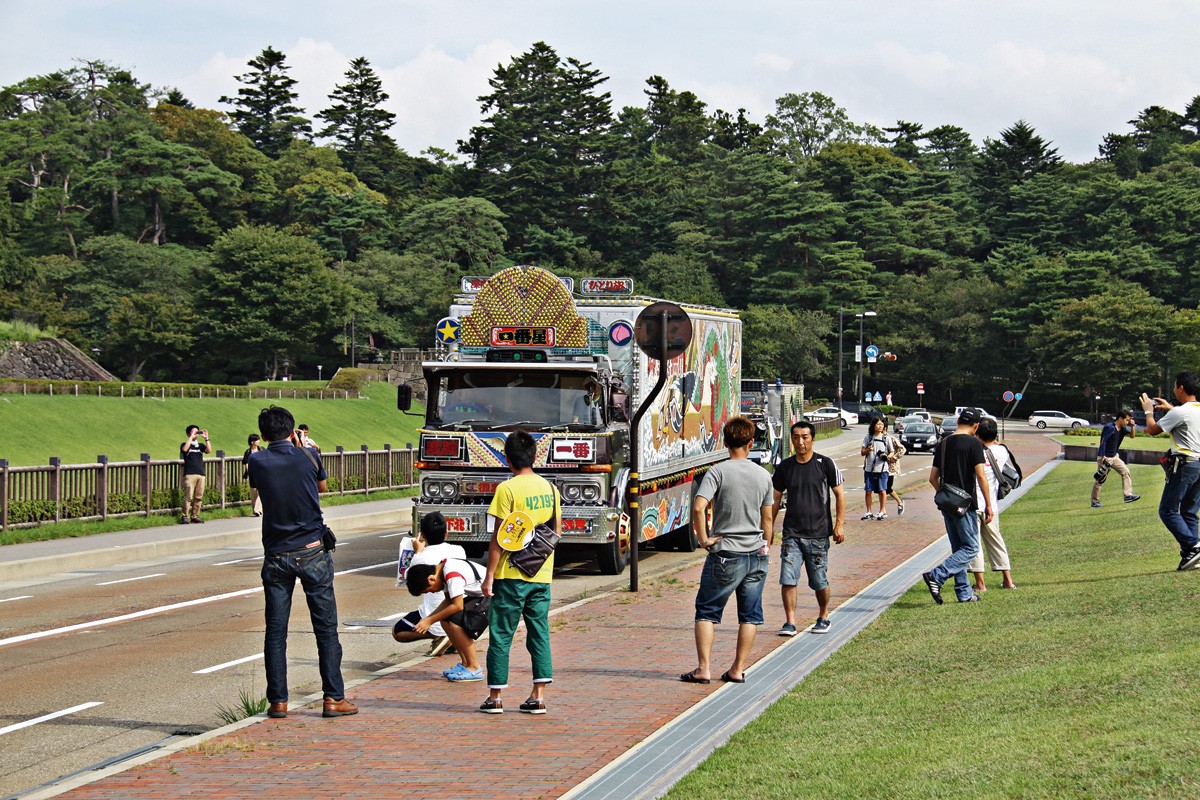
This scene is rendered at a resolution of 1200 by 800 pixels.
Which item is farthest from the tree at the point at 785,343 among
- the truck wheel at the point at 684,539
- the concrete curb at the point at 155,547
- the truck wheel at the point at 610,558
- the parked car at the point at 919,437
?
the truck wheel at the point at 610,558

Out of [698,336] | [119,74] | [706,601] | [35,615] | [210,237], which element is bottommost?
[35,615]

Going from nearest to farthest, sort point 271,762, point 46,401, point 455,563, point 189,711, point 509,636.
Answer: point 271,762
point 509,636
point 189,711
point 455,563
point 46,401

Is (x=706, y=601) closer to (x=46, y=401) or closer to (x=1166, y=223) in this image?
(x=46, y=401)

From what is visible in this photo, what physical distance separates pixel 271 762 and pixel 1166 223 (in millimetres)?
115977

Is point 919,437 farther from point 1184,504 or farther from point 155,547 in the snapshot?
point 1184,504

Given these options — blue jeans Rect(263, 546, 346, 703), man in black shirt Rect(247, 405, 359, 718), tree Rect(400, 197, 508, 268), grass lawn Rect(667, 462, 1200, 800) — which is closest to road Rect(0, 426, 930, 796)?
blue jeans Rect(263, 546, 346, 703)

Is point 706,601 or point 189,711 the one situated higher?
point 706,601

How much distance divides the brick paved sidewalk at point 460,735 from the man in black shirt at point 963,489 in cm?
151

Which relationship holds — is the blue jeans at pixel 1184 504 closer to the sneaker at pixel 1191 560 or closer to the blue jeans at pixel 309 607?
the sneaker at pixel 1191 560

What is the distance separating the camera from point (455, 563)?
10.4 metres

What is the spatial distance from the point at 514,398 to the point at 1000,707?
10.3 m

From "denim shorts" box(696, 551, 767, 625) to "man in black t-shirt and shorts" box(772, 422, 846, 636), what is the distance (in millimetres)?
1855

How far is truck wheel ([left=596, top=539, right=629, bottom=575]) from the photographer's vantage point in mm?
17562

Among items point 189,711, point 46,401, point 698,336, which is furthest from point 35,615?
point 46,401
